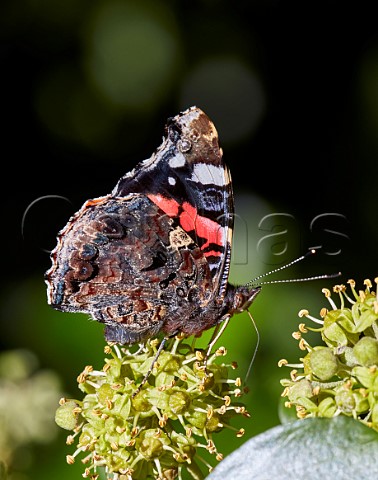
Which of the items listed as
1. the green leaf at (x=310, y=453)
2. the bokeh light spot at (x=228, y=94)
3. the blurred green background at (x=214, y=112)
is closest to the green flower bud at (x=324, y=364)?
the green leaf at (x=310, y=453)

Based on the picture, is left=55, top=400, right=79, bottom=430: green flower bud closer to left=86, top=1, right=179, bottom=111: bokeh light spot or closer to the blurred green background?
the blurred green background

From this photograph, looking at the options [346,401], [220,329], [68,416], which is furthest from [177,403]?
[346,401]

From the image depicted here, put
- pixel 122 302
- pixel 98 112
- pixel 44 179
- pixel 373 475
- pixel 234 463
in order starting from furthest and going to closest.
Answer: pixel 98 112
pixel 44 179
pixel 122 302
pixel 234 463
pixel 373 475

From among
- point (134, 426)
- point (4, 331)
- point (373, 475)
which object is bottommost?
point (4, 331)

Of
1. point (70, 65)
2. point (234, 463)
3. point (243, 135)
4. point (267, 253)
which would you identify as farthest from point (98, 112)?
point (234, 463)

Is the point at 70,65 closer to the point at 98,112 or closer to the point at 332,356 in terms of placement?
the point at 98,112

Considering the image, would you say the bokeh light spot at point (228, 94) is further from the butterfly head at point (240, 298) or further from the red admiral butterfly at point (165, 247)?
the butterfly head at point (240, 298)
